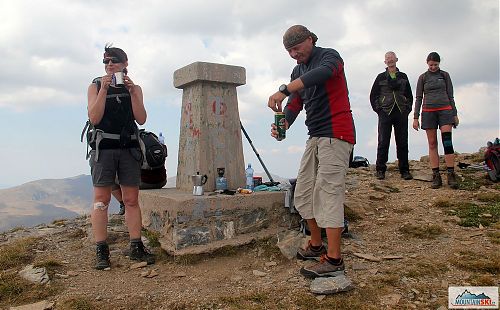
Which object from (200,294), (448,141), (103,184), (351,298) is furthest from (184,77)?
(448,141)

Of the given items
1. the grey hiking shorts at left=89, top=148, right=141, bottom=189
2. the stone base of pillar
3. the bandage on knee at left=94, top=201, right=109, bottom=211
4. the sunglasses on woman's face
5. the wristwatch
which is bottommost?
the stone base of pillar

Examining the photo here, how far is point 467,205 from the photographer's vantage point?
6.21 meters

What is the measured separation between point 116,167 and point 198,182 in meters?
1.28

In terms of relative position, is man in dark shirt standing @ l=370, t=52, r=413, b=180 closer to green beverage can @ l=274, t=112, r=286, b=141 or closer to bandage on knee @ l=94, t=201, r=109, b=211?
green beverage can @ l=274, t=112, r=286, b=141

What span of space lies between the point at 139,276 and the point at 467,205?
5.01 m

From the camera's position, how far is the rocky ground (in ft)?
12.2

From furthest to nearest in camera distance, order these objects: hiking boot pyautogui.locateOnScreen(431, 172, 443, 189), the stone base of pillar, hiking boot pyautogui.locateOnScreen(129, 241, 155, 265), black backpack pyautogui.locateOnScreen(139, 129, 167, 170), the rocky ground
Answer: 1. hiking boot pyautogui.locateOnScreen(431, 172, 443, 189)
2. black backpack pyautogui.locateOnScreen(139, 129, 167, 170)
3. the stone base of pillar
4. hiking boot pyautogui.locateOnScreen(129, 241, 155, 265)
5. the rocky ground

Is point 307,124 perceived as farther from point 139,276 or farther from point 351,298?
point 139,276

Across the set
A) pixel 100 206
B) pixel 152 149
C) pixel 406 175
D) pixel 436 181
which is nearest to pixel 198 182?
pixel 152 149

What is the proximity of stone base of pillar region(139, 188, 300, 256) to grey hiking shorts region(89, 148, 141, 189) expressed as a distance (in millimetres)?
704

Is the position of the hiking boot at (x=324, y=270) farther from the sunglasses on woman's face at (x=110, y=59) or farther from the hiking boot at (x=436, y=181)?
the hiking boot at (x=436, y=181)

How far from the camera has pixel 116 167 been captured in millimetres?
4574

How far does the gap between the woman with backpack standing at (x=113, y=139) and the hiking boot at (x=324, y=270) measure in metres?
2.14

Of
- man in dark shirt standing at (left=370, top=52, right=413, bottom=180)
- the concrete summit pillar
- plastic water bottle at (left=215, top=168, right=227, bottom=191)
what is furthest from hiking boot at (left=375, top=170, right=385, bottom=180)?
plastic water bottle at (left=215, top=168, right=227, bottom=191)
